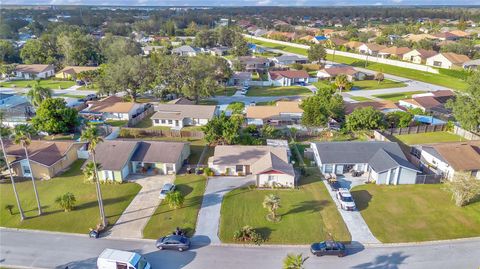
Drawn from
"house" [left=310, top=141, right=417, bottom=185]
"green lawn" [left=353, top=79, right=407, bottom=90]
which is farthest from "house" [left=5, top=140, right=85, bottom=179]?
"green lawn" [left=353, top=79, right=407, bottom=90]

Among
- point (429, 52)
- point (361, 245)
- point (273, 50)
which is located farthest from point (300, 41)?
point (361, 245)

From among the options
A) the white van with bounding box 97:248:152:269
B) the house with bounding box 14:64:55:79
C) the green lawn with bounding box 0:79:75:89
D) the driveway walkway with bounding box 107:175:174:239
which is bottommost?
the driveway walkway with bounding box 107:175:174:239

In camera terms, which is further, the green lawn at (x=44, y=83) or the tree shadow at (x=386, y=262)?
the green lawn at (x=44, y=83)

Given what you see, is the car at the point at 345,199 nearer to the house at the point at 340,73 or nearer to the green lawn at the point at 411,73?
the house at the point at 340,73

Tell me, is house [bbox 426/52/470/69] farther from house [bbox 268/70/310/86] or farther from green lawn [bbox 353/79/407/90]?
house [bbox 268/70/310/86]

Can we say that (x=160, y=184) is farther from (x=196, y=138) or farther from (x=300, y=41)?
(x=300, y=41)

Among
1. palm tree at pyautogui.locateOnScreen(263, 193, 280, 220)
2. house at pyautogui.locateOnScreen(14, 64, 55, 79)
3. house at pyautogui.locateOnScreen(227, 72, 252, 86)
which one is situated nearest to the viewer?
palm tree at pyautogui.locateOnScreen(263, 193, 280, 220)

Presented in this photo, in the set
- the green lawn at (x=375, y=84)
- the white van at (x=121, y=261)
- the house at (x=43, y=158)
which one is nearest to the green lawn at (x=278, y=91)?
the green lawn at (x=375, y=84)
